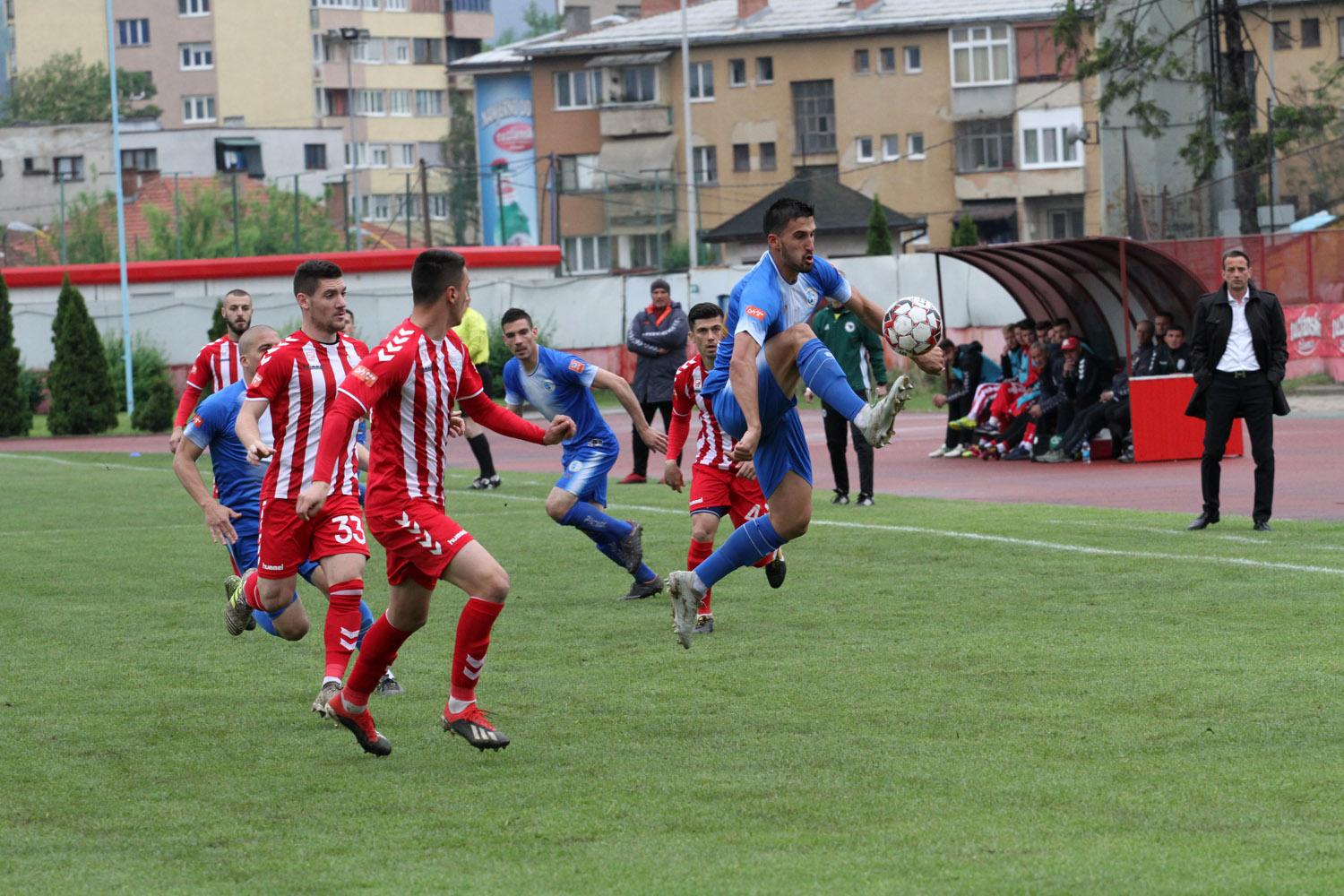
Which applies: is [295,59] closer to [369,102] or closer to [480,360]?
[369,102]

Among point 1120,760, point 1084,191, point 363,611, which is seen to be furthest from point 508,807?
point 1084,191

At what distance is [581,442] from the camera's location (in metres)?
12.0

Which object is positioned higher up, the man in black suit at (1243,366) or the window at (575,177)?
the window at (575,177)

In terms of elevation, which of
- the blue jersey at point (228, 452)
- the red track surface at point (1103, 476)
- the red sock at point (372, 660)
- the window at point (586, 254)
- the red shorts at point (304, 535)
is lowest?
the red track surface at point (1103, 476)

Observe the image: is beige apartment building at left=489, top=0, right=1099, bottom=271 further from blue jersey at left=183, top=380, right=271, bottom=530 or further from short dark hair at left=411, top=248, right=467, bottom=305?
short dark hair at left=411, top=248, right=467, bottom=305

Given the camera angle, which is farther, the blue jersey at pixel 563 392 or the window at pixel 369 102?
the window at pixel 369 102

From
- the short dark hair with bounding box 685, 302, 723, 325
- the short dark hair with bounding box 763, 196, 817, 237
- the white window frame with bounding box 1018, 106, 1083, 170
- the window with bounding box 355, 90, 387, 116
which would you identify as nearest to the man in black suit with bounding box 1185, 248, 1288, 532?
the short dark hair with bounding box 685, 302, 723, 325

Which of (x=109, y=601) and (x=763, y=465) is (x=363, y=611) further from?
(x=109, y=601)

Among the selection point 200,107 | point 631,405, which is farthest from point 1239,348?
Result: point 200,107

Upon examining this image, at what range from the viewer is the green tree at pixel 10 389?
35.6 m

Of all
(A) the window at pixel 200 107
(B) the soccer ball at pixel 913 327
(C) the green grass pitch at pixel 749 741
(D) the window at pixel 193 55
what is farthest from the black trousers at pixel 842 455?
(D) the window at pixel 193 55

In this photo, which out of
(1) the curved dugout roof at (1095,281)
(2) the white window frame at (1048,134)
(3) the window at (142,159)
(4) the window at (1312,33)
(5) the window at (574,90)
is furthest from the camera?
(3) the window at (142,159)

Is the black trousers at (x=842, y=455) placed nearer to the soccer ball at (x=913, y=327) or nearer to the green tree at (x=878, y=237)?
the soccer ball at (x=913, y=327)

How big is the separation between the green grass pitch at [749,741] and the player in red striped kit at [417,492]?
23 cm
